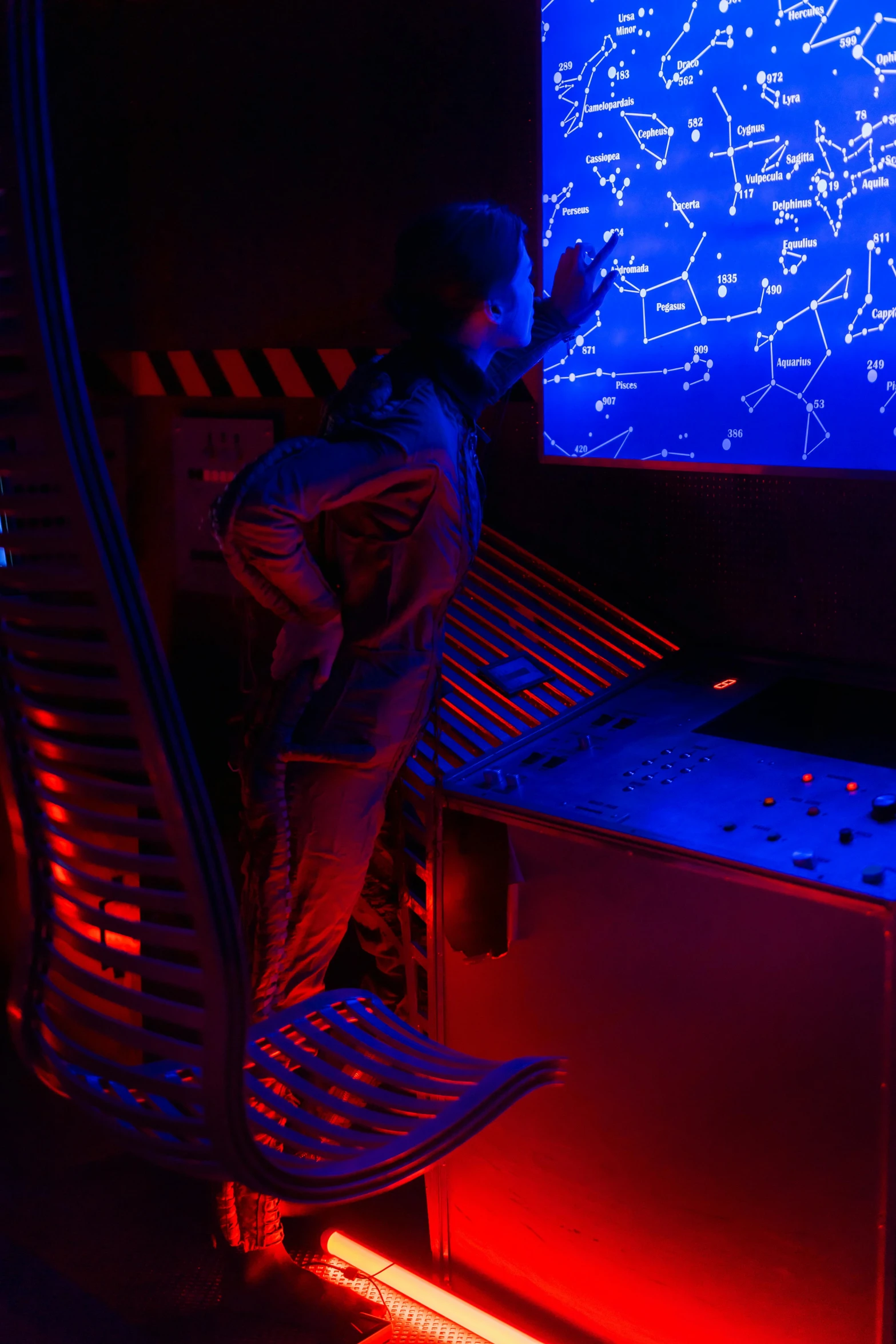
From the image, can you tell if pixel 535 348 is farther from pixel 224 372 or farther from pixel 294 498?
pixel 224 372

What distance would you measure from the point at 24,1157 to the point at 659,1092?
5.04ft

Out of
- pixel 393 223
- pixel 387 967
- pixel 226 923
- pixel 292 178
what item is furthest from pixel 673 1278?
pixel 292 178

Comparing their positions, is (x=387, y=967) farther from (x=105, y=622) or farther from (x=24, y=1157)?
(x=105, y=622)

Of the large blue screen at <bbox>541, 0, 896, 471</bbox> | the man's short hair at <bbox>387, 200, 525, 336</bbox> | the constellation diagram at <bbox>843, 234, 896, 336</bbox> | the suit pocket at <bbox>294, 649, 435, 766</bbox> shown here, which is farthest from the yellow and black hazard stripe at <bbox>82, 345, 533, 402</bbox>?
the suit pocket at <bbox>294, 649, 435, 766</bbox>

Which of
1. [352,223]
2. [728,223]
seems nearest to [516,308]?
[728,223]

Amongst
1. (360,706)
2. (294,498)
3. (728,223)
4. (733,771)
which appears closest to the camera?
(294,498)

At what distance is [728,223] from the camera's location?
2.17 m

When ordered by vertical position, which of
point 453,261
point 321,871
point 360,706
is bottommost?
point 321,871

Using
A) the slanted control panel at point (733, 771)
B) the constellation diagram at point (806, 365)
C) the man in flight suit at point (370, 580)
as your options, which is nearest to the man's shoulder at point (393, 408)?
the man in flight suit at point (370, 580)

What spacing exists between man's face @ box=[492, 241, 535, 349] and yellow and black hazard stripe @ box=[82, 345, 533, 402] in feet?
2.64

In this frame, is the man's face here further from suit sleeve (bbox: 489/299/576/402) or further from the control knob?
the control knob

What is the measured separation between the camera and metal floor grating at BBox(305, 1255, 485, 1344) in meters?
2.01

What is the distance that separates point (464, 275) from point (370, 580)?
47 cm

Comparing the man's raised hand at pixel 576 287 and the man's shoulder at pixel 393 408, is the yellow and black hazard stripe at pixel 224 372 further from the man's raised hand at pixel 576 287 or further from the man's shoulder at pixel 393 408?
the man's shoulder at pixel 393 408
